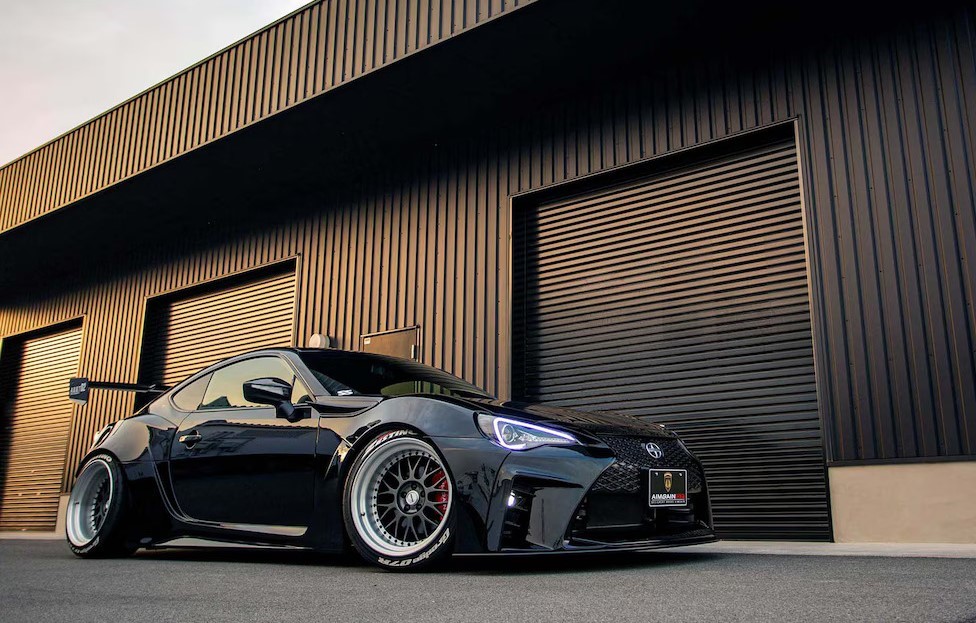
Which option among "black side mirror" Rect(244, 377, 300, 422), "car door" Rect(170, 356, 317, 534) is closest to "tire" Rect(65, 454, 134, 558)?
"car door" Rect(170, 356, 317, 534)

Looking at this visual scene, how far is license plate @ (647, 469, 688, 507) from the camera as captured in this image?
386 cm

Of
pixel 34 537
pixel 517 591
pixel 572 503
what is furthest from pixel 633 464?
pixel 34 537

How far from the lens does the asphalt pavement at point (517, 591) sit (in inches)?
92.6

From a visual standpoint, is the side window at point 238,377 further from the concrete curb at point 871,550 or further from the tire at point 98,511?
the concrete curb at point 871,550

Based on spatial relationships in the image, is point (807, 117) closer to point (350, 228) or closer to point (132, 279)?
point (350, 228)

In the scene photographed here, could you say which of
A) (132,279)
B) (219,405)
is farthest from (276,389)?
(132,279)

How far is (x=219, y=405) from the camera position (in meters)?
5.00

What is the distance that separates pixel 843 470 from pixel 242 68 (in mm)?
7739

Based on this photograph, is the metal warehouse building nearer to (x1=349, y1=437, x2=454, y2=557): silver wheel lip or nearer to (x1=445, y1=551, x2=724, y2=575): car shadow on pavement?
(x1=445, y1=551, x2=724, y2=575): car shadow on pavement

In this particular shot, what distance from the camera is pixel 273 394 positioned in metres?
4.38

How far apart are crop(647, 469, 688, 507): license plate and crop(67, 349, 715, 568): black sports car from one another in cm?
1

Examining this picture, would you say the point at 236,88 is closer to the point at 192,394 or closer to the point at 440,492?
the point at 192,394

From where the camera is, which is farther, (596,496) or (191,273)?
(191,273)

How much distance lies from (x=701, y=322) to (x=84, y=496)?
509cm
